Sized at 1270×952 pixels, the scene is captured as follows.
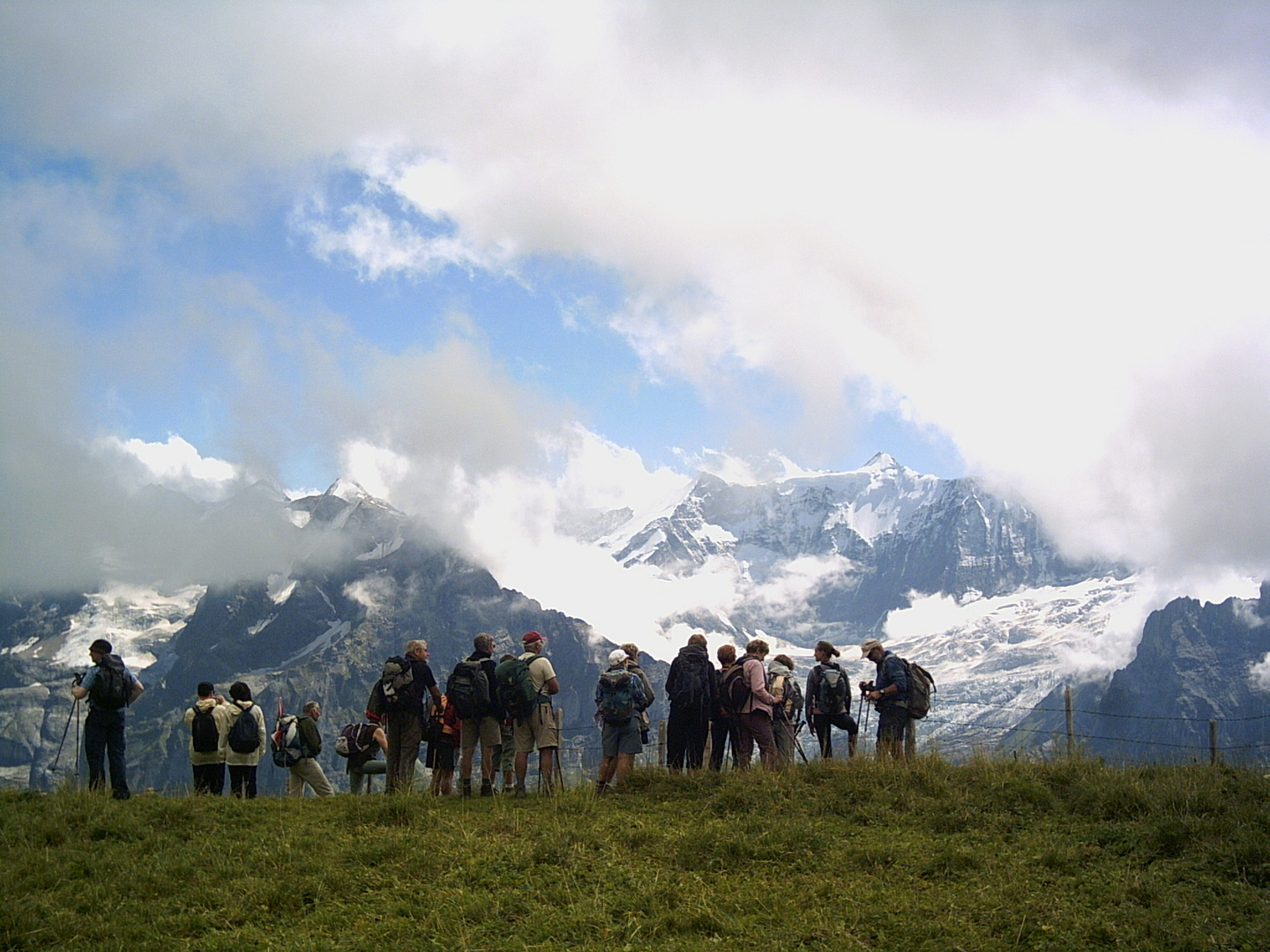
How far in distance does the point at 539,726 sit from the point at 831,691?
485 cm

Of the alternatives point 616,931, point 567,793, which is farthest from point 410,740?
point 616,931

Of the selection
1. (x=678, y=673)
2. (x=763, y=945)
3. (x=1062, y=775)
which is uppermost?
(x=678, y=673)

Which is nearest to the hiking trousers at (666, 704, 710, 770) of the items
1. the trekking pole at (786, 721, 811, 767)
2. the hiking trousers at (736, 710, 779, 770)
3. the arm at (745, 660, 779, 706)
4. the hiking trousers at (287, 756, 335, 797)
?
the hiking trousers at (736, 710, 779, 770)

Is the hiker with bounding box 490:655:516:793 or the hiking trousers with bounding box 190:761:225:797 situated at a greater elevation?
the hiker with bounding box 490:655:516:793

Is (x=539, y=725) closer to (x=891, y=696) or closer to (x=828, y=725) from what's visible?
(x=828, y=725)

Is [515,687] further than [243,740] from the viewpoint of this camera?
No

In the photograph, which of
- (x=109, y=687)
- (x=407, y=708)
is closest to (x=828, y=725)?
(x=407, y=708)

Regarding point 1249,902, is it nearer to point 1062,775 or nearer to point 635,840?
point 1062,775

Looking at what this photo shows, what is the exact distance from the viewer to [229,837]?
13164 millimetres

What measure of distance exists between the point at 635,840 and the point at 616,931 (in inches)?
105

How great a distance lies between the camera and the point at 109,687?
15.8 metres

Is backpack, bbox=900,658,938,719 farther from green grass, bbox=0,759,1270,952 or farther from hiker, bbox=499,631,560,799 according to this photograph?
hiker, bbox=499,631,560,799

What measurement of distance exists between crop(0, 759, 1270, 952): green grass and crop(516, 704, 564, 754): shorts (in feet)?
4.17

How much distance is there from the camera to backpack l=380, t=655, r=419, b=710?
16.3 metres
